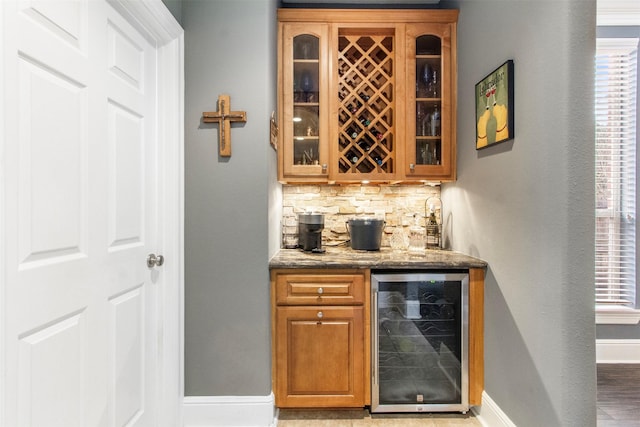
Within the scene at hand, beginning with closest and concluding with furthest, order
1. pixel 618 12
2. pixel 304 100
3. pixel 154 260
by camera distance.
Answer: pixel 154 260 < pixel 304 100 < pixel 618 12

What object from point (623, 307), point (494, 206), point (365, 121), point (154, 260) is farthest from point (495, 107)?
point (623, 307)

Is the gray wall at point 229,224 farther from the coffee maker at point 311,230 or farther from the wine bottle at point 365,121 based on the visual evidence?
the wine bottle at point 365,121

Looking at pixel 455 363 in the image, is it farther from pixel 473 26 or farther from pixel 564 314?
pixel 473 26

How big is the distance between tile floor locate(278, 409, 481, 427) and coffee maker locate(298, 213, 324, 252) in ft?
3.31

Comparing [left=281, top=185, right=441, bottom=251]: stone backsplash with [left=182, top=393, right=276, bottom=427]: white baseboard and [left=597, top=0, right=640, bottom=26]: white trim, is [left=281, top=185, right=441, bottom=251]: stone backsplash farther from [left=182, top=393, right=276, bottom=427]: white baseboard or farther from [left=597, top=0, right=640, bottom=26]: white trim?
[left=597, top=0, right=640, bottom=26]: white trim

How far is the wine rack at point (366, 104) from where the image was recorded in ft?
7.67

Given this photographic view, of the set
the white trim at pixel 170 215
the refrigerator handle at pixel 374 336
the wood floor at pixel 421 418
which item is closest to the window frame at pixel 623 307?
the wood floor at pixel 421 418

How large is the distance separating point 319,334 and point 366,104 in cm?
159

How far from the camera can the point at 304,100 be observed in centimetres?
231

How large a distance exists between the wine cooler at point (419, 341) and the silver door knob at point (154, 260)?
→ 117 centimetres

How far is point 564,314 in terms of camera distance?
1333 millimetres

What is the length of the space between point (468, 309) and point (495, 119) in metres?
1.09

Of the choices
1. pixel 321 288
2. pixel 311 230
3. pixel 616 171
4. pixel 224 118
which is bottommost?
pixel 321 288

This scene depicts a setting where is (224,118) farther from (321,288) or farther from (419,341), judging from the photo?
(419,341)
